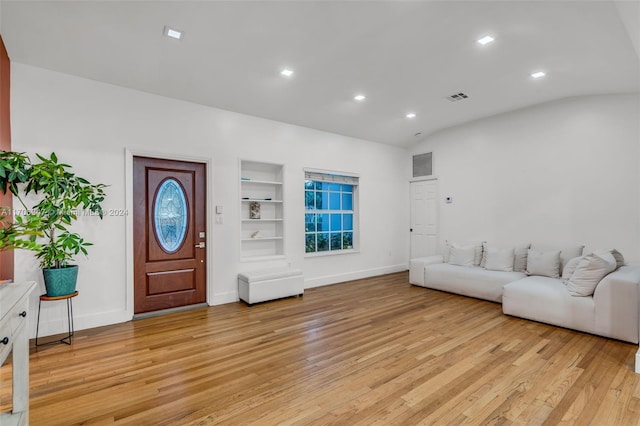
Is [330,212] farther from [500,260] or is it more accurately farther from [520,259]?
[520,259]

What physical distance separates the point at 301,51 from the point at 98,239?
3.22m

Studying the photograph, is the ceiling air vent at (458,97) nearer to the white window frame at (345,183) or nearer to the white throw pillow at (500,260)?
the white window frame at (345,183)

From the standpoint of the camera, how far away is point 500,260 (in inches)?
199

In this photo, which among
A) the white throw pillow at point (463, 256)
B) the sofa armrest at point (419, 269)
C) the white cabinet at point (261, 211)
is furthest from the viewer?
the sofa armrest at point (419, 269)

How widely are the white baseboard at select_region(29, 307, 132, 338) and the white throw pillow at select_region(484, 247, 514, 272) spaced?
5362 mm

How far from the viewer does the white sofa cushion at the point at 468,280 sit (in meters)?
4.64

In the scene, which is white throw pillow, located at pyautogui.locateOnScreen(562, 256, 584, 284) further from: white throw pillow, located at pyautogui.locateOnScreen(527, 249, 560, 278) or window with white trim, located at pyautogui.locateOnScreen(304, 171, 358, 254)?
window with white trim, located at pyautogui.locateOnScreen(304, 171, 358, 254)

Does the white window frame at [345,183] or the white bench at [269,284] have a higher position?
the white window frame at [345,183]

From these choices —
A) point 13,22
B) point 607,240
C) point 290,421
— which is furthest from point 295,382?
point 607,240

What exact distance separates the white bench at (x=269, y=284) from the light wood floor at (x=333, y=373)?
0.58 m

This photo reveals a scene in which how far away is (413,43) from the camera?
3312 mm

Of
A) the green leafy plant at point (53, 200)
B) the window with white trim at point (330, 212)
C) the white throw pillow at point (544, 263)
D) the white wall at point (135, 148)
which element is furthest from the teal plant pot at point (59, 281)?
the white throw pillow at point (544, 263)

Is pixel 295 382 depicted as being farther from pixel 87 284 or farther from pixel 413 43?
pixel 413 43

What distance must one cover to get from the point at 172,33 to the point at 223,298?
133 inches
